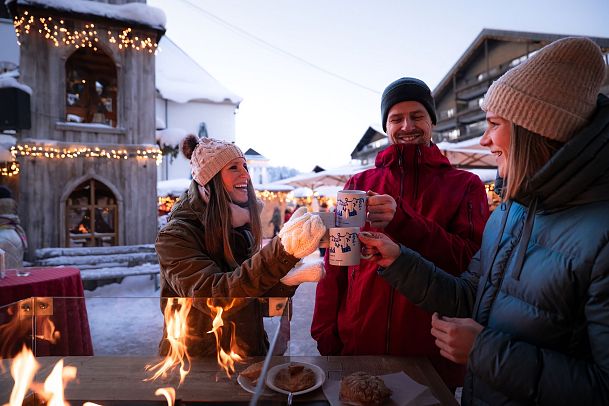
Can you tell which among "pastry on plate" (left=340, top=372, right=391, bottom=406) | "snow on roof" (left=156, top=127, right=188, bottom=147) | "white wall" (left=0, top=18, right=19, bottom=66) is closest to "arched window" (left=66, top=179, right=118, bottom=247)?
"snow on roof" (left=156, top=127, right=188, bottom=147)

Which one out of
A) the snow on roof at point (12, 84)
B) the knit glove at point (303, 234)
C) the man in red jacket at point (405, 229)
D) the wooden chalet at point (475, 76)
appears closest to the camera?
the knit glove at point (303, 234)

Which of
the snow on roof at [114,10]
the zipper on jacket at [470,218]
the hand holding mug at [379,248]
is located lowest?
the hand holding mug at [379,248]

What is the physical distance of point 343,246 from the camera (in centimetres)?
158

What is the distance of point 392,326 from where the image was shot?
78.7 inches

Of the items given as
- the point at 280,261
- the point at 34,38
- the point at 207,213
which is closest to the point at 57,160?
the point at 34,38

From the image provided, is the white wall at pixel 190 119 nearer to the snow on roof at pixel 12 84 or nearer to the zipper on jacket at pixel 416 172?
the snow on roof at pixel 12 84

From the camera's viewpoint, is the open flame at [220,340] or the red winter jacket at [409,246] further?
the red winter jacket at [409,246]

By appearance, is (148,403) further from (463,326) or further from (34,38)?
(34,38)

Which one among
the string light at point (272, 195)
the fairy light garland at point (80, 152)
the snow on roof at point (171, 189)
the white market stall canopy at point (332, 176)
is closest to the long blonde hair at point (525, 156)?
the fairy light garland at point (80, 152)

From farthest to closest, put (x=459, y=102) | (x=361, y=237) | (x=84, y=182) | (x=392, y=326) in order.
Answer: (x=459, y=102) → (x=84, y=182) → (x=392, y=326) → (x=361, y=237)

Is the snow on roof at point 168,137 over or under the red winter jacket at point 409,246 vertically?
over

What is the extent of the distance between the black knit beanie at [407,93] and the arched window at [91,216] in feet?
26.8

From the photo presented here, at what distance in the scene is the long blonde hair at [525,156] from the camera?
127cm

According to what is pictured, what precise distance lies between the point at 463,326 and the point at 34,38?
33.7ft
